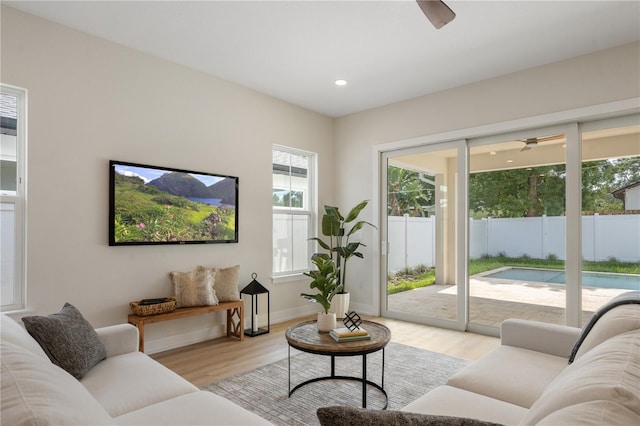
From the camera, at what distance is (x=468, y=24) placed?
10.1 ft

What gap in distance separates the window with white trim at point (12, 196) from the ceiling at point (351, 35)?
76cm

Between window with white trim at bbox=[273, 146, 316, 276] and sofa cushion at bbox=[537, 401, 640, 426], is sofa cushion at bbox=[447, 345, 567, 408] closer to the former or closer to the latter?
sofa cushion at bbox=[537, 401, 640, 426]

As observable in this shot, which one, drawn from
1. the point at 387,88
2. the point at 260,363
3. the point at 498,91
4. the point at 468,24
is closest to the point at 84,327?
the point at 260,363

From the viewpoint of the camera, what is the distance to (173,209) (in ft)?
12.5

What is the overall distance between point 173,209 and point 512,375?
3212 mm

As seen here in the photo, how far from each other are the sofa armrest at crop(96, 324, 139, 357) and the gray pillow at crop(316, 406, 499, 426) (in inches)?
79.5

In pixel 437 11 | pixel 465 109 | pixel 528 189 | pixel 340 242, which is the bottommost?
pixel 340 242

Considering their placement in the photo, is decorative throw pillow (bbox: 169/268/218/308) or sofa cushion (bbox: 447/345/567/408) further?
decorative throw pillow (bbox: 169/268/218/308)

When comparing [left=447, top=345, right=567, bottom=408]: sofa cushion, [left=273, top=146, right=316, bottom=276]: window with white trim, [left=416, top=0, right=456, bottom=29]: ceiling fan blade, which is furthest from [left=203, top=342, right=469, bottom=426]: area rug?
[left=416, top=0, right=456, bottom=29]: ceiling fan blade

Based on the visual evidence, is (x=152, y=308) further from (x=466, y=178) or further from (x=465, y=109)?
(x=465, y=109)

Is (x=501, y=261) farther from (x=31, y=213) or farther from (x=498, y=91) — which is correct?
(x=31, y=213)

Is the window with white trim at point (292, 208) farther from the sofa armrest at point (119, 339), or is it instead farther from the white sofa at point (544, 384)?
the white sofa at point (544, 384)

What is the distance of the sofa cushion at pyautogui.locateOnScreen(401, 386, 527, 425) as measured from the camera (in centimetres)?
153

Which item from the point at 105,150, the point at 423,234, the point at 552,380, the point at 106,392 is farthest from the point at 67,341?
the point at 423,234
